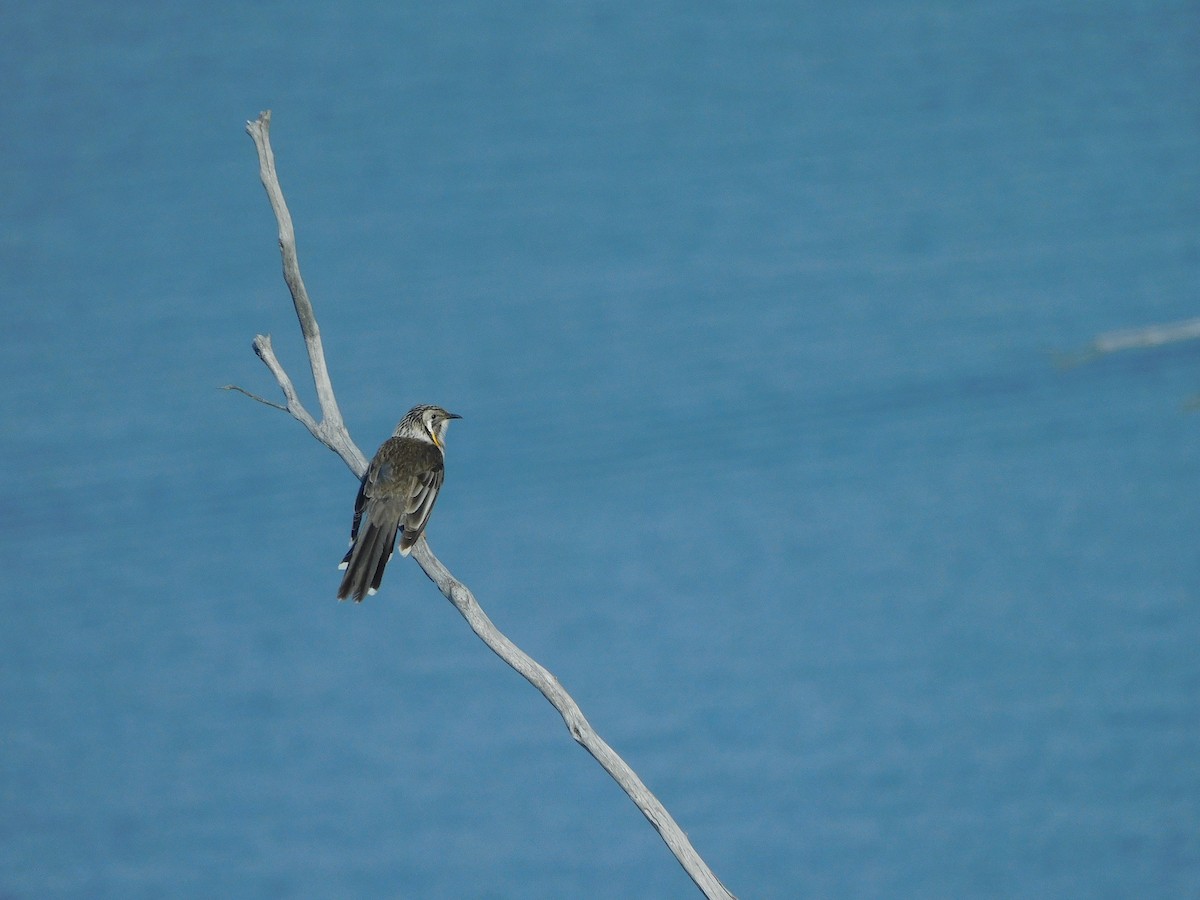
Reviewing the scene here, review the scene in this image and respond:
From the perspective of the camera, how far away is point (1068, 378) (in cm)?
Result: 797

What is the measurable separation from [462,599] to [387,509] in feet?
3.98

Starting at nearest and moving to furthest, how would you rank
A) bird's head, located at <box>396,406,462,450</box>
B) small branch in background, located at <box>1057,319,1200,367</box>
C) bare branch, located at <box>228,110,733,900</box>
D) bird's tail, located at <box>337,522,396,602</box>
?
small branch in background, located at <box>1057,319,1200,367</box>
bare branch, located at <box>228,110,733,900</box>
bird's tail, located at <box>337,522,396,602</box>
bird's head, located at <box>396,406,462,450</box>

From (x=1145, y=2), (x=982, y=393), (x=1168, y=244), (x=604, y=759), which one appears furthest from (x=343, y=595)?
(x=1145, y=2)

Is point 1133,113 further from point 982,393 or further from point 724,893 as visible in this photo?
point 724,893

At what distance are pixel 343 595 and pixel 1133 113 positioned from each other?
20.8ft

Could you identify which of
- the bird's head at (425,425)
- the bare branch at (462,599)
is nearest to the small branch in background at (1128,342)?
the bare branch at (462,599)

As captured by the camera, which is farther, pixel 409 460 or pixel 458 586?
pixel 409 460

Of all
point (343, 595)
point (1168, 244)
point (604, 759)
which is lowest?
point (604, 759)

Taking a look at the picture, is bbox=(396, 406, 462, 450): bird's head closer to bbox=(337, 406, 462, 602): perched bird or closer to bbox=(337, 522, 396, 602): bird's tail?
bbox=(337, 406, 462, 602): perched bird

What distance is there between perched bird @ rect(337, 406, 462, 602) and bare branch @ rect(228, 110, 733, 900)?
15 centimetres

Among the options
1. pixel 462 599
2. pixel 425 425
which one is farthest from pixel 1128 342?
pixel 425 425

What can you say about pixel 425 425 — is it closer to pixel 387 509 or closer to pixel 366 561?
pixel 387 509

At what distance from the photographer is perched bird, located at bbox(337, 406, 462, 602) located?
431cm

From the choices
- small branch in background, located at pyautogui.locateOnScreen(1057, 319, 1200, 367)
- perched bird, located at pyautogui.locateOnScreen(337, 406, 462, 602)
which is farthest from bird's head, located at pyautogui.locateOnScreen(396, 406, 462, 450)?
small branch in background, located at pyautogui.locateOnScreen(1057, 319, 1200, 367)
